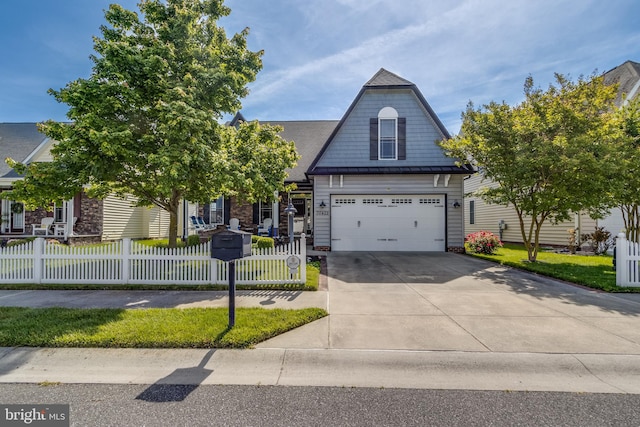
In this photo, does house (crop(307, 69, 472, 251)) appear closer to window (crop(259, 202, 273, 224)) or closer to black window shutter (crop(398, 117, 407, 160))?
black window shutter (crop(398, 117, 407, 160))

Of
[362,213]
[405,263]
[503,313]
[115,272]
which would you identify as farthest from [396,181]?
[115,272]

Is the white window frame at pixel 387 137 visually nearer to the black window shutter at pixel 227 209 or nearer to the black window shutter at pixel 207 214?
the black window shutter at pixel 227 209

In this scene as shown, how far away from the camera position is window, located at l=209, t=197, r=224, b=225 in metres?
16.8

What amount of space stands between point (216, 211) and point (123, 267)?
1009cm

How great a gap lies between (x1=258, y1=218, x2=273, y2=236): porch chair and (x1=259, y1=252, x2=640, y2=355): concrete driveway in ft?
24.6

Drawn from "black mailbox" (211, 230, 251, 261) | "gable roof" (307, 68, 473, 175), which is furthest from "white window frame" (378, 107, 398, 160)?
"black mailbox" (211, 230, 251, 261)

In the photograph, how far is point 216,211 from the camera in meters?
17.0

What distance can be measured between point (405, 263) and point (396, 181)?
15.0ft

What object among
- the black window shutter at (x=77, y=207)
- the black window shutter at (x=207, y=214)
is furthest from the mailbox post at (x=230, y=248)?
the black window shutter at (x=77, y=207)

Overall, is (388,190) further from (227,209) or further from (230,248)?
(230,248)

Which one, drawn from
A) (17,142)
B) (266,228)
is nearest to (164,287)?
(266,228)

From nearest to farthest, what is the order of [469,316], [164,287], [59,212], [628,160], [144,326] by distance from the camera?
[144,326]
[469,316]
[164,287]
[628,160]
[59,212]

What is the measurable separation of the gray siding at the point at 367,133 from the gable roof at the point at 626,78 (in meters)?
8.35

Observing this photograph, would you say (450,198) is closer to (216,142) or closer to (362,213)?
(362,213)
